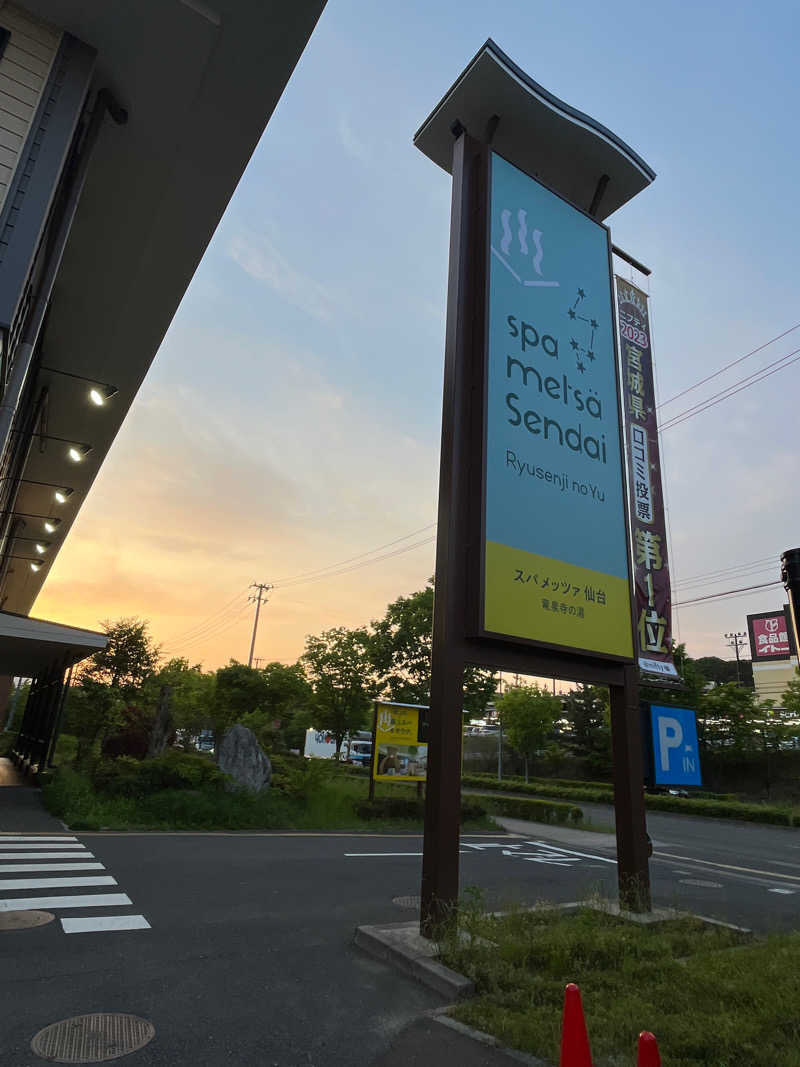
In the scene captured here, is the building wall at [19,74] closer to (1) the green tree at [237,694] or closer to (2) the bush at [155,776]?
(2) the bush at [155,776]

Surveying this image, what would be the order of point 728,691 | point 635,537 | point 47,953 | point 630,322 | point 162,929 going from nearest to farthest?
point 47,953, point 162,929, point 635,537, point 630,322, point 728,691

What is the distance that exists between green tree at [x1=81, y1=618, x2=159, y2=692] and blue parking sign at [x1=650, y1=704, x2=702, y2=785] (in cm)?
2097

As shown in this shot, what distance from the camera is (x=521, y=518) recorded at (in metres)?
7.51

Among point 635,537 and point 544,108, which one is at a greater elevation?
point 544,108

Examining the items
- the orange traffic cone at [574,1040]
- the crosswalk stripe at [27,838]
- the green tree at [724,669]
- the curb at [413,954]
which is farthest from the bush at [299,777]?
the green tree at [724,669]

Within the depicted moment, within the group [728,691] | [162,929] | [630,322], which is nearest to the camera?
[162,929]

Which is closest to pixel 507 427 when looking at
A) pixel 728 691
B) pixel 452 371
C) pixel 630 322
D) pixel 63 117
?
pixel 452 371

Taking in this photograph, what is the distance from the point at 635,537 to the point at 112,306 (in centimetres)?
938

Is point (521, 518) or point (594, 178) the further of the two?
point (594, 178)

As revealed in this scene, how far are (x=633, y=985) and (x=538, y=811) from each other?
19609 mm

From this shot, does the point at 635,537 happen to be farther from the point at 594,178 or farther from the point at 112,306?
the point at 112,306

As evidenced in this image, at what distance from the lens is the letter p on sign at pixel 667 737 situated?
25.1 ft

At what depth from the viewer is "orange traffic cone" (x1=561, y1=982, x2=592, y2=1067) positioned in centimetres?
298

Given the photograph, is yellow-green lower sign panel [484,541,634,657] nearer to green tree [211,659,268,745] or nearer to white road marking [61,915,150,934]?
white road marking [61,915,150,934]
